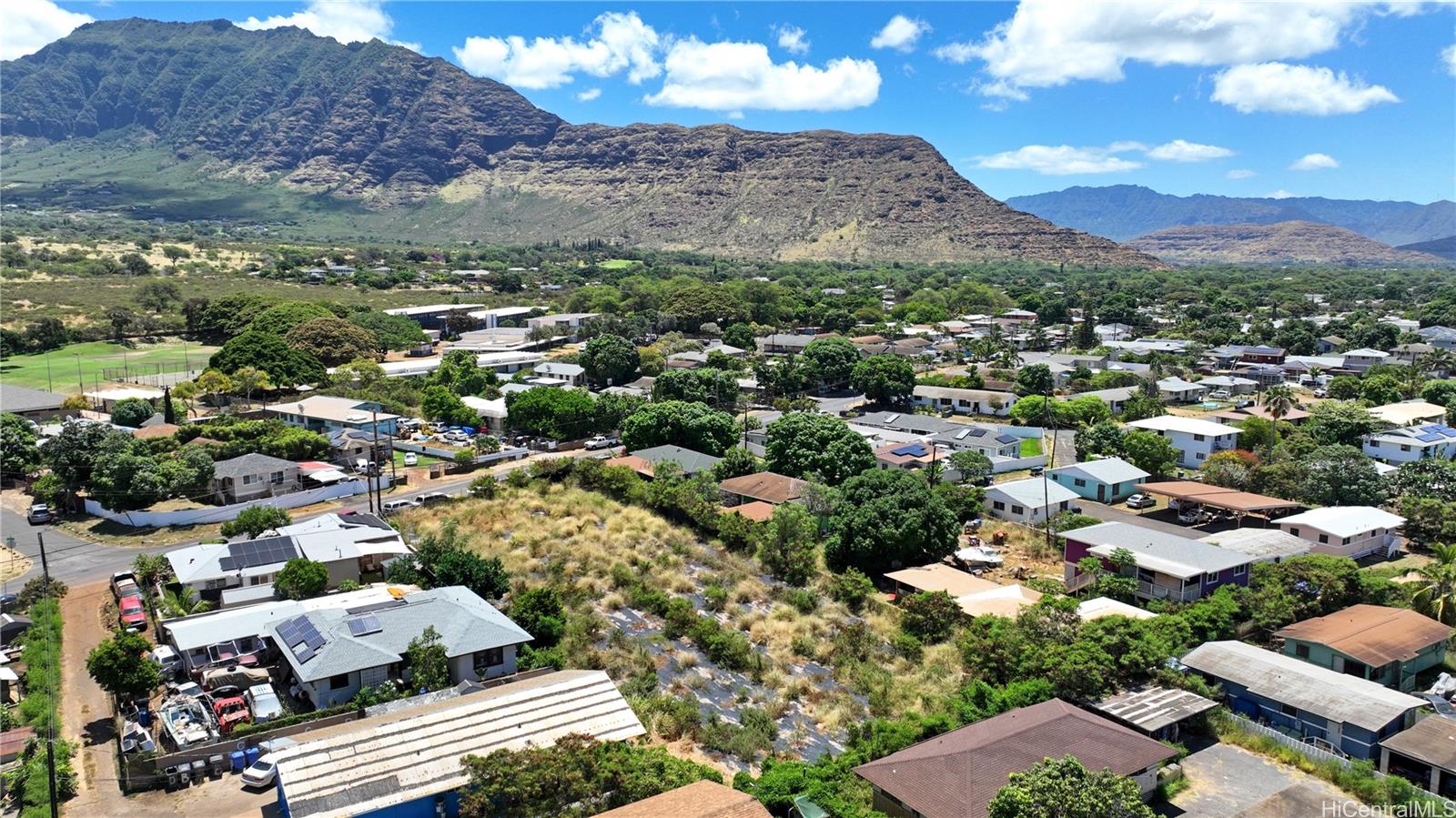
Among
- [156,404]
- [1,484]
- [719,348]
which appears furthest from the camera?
[719,348]

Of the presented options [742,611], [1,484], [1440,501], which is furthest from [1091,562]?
[1,484]

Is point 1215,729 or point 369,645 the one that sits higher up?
point 369,645

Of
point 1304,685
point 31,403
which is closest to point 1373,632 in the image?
point 1304,685

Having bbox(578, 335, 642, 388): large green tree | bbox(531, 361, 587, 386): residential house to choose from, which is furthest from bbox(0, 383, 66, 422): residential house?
bbox(578, 335, 642, 388): large green tree

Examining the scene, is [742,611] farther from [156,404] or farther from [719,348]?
[719,348]

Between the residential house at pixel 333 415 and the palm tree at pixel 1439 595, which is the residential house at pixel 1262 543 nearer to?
the palm tree at pixel 1439 595

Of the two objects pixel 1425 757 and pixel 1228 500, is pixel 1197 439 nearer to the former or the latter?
pixel 1228 500

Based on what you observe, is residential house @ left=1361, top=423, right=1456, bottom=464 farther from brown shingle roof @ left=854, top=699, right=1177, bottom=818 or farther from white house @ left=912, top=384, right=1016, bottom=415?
brown shingle roof @ left=854, top=699, right=1177, bottom=818
